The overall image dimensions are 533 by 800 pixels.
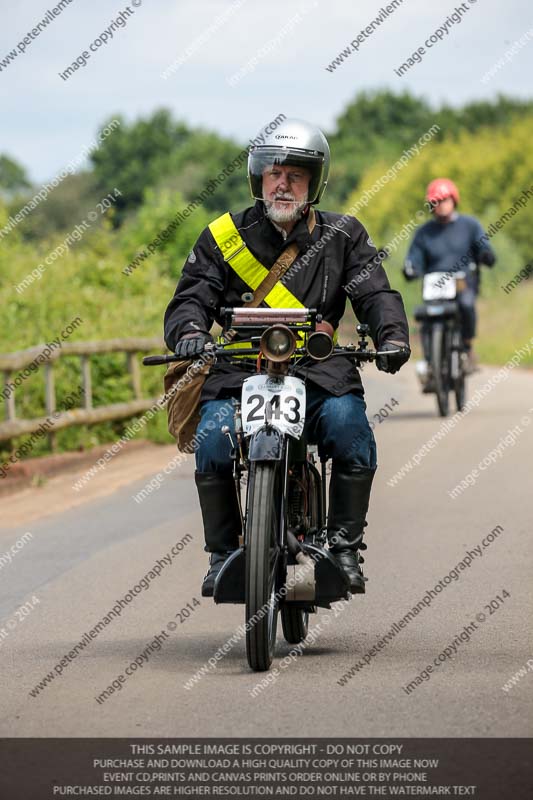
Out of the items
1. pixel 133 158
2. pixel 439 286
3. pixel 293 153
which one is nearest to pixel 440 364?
pixel 439 286

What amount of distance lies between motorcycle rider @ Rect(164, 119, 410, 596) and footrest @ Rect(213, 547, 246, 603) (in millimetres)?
237

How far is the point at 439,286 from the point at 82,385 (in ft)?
12.3

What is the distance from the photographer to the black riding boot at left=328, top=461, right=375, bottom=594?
6520 mm

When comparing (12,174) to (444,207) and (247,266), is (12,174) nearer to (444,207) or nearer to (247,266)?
(444,207)

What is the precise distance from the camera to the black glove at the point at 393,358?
6.23 m

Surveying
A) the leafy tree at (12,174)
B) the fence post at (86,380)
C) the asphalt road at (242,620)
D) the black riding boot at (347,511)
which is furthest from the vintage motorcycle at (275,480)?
the leafy tree at (12,174)

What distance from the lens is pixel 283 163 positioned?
6.53 meters

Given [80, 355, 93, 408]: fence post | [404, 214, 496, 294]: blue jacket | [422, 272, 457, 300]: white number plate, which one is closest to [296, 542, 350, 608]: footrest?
[80, 355, 93, 408]: fence post

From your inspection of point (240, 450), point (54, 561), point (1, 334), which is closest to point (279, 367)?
point (240, 450)

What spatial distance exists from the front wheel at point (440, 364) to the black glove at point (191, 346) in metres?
10.1

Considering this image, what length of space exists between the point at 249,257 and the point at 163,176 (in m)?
101

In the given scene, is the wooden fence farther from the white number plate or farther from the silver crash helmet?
the silver crash helmet

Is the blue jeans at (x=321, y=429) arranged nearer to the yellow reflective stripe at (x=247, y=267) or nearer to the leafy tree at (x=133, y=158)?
the yellow reflective stripe at (x=247, y=267)
